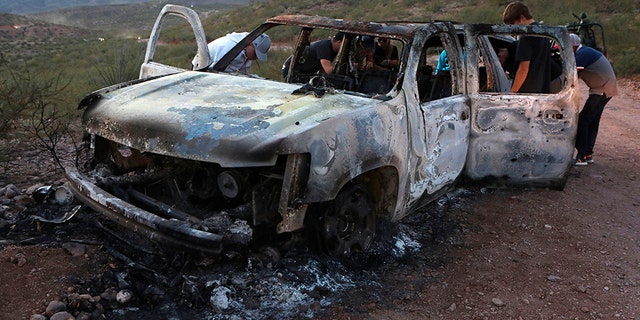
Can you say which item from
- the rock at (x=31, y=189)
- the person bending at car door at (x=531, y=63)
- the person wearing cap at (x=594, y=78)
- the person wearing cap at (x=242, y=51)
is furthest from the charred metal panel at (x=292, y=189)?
the person wearing cap at (x=594, y=78)

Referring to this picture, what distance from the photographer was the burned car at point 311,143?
3344 mm

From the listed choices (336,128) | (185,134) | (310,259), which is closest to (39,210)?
(185,134)

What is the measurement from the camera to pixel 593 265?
4438mm

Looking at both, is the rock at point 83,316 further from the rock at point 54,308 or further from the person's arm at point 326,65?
the person's arm at point 326,65

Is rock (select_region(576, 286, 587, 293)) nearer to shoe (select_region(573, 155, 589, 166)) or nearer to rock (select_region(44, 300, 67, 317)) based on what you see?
rock (select_region(44, 300, 67, 317))

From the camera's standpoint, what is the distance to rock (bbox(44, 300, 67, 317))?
124 inches

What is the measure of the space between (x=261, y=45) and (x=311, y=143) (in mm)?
2600

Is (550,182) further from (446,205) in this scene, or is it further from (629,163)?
(629,163)

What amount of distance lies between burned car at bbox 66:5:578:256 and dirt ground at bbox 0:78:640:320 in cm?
38

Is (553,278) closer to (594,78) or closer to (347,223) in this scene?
(347,223)

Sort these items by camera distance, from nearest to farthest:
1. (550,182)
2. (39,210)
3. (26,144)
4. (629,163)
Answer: (39,210)
(550,182)
(26,144)
(629,163)

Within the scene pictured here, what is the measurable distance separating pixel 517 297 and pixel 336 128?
5.35ft

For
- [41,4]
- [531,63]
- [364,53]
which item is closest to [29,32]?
[364,53]

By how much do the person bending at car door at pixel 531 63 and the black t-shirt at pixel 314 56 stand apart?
171cm
